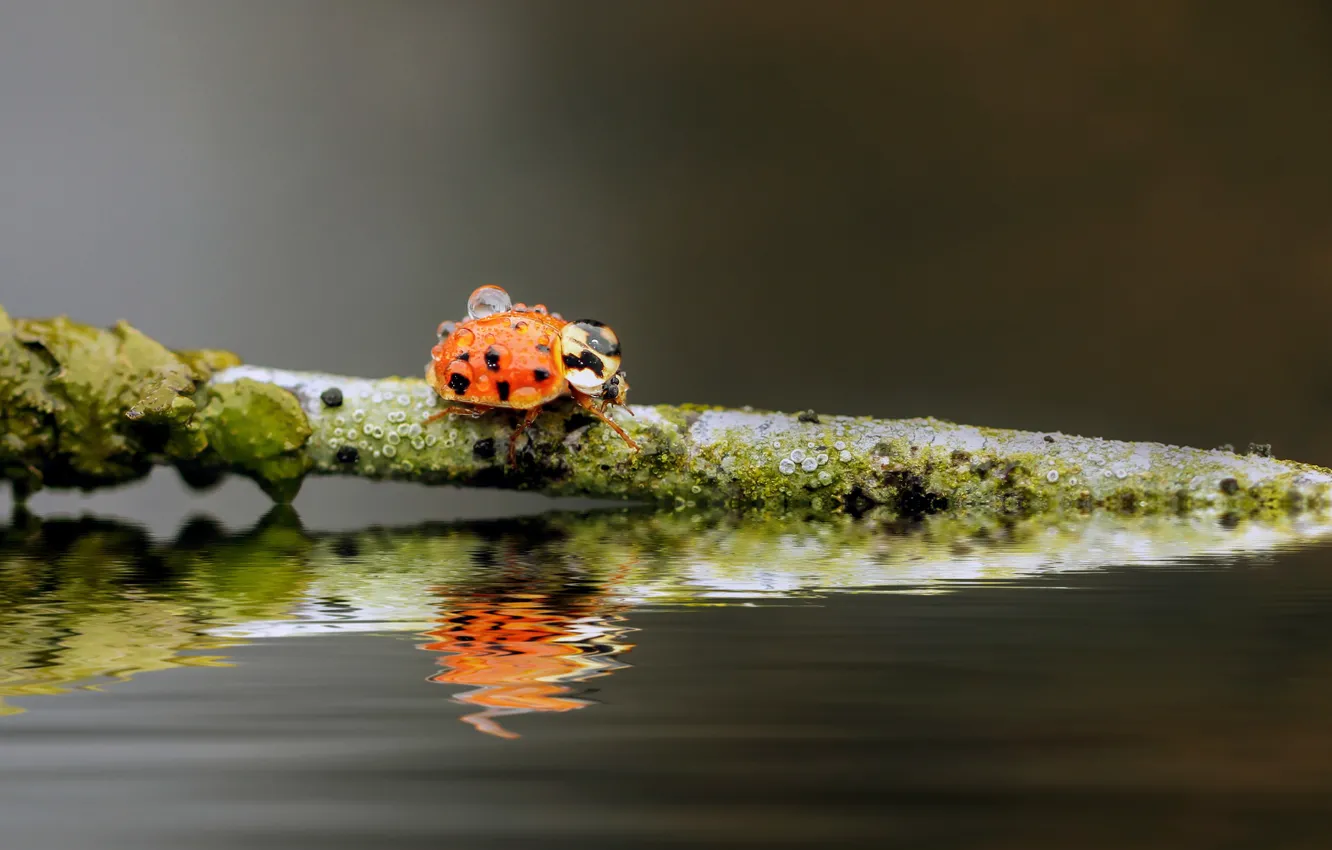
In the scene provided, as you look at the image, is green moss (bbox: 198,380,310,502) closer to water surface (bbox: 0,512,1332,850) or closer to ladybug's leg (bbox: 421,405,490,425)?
ladybug's leg (bbox: 421,405,490,425)

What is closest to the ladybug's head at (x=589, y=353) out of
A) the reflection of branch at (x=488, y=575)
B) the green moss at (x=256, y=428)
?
the reflection of branch at (x=488, y=575)

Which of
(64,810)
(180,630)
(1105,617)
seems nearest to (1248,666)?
(1105,617)

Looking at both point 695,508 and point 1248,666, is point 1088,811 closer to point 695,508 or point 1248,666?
point 1248,666

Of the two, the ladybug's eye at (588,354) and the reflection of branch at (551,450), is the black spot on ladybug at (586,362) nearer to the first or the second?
the ladybug's eye at (588,354)

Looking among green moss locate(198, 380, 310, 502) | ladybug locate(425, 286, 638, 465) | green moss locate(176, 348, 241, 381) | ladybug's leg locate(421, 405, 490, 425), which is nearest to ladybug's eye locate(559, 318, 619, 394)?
ladybug locate(425, 286, 638, 465)

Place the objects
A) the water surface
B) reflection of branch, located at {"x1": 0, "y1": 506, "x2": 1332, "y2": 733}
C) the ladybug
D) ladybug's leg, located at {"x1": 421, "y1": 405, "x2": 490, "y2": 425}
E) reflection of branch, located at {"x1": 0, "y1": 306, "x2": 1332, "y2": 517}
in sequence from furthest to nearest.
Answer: ladybug's leg, located at {"x1": 421, "y1": 405, "x2": 490, "y2": 425}
reflection of branch, located at {"x1": 0, "y1": 306, "x2": 1332, "y2": 517}
the ladybug
reflection of branch, located at {"x1": 0, "y1": 506, "x2": 1332, "y2": 733}
the water surface

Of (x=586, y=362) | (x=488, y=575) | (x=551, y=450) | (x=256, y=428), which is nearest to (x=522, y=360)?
(x=586, y=362)
